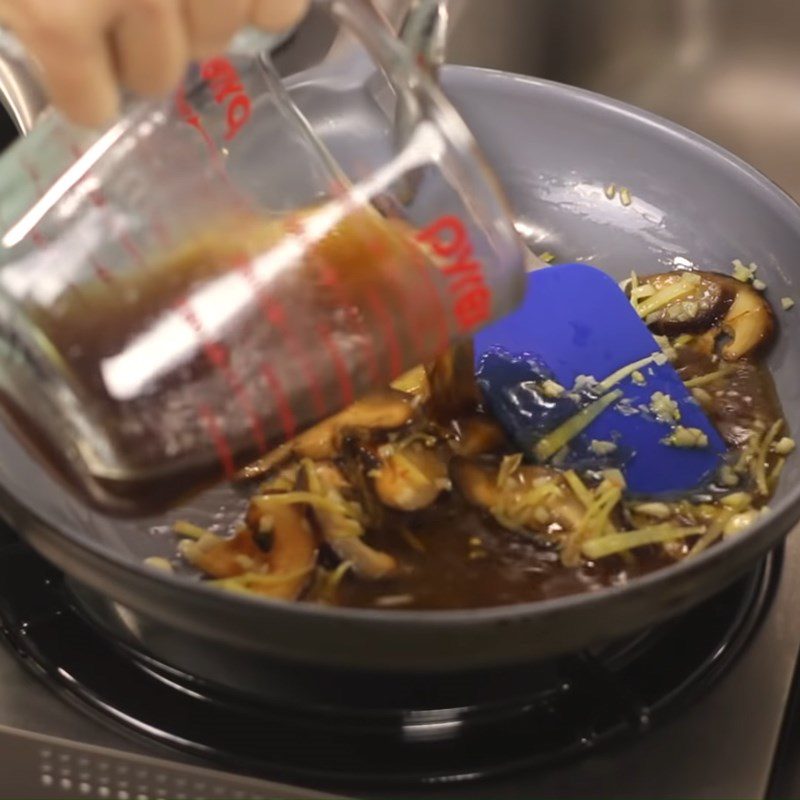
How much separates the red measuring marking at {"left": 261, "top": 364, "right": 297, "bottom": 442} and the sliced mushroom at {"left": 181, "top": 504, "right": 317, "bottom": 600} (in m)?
0.13

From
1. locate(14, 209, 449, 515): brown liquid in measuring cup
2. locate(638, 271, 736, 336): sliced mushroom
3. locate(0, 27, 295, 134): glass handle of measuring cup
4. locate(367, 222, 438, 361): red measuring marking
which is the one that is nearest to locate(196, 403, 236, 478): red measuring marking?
locate(14, 209, 449, 515): brown liquid in measuring cup

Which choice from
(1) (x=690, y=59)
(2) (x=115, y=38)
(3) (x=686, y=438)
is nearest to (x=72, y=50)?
(2) (x=115, y=38)

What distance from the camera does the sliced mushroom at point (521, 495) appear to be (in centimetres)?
77

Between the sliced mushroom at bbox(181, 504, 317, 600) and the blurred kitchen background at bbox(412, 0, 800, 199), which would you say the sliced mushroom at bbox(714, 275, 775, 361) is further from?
the blurred kitchen background at bbox(412, 0, 800, 199)

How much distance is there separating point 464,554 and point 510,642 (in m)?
0.18

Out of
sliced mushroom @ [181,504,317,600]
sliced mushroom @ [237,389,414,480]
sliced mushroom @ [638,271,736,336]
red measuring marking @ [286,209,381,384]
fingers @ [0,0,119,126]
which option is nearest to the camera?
fingers @ [0,0,119,126]

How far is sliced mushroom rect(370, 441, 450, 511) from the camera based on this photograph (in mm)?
768

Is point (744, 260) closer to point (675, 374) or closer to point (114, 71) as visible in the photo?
point (675, 374)

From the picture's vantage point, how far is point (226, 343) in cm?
58

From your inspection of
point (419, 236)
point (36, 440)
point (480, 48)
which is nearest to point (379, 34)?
point (419, 236)

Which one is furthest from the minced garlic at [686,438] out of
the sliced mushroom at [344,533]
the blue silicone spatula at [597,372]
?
the sliced mushroom at [344,533]

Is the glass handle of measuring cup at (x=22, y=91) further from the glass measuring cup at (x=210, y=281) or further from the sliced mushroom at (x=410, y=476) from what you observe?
the sliced mushroom at (x=410, y=476)

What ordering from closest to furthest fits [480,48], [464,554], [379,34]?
[379,34], [464,554], [480,48]

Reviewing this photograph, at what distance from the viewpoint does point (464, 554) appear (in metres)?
0.75
